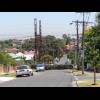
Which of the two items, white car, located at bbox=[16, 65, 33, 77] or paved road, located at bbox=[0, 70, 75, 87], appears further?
white car, located at bbox=[16, 65, 33, 77]

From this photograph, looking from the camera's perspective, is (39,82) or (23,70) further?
(23,70)

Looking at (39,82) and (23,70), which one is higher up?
(23,70)

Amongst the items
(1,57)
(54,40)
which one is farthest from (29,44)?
(1,57)

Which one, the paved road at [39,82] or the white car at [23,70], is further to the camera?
the white car at [23,70]
